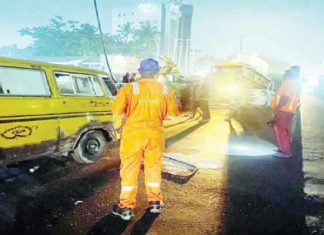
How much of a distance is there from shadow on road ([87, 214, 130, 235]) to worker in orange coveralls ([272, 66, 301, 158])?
452cm

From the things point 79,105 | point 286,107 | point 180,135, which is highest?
point 79,105

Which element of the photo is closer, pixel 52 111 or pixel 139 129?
pixel 139 129

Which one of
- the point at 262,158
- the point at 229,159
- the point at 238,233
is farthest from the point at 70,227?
the point at 262,158

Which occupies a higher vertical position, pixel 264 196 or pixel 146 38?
pixel 146 38

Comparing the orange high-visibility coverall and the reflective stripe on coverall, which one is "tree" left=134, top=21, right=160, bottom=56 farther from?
the orange high-visibility coverall

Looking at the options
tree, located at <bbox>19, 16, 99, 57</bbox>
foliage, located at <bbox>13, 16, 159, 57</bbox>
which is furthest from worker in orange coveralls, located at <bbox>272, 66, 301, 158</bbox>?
tree, located at <bbox>19, 16, 99, 57</bbox>

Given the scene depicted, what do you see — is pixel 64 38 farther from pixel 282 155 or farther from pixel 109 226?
pixel 109 226

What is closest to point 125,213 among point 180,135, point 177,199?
point 177,199

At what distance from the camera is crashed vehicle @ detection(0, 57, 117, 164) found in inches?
182

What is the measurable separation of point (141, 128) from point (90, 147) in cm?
267

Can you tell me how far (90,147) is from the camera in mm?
6066

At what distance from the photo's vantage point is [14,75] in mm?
4695

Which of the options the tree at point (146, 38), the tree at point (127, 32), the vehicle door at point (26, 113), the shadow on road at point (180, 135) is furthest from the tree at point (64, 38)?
the vehicle door at point (26, 113)

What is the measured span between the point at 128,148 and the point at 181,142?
468 cm
